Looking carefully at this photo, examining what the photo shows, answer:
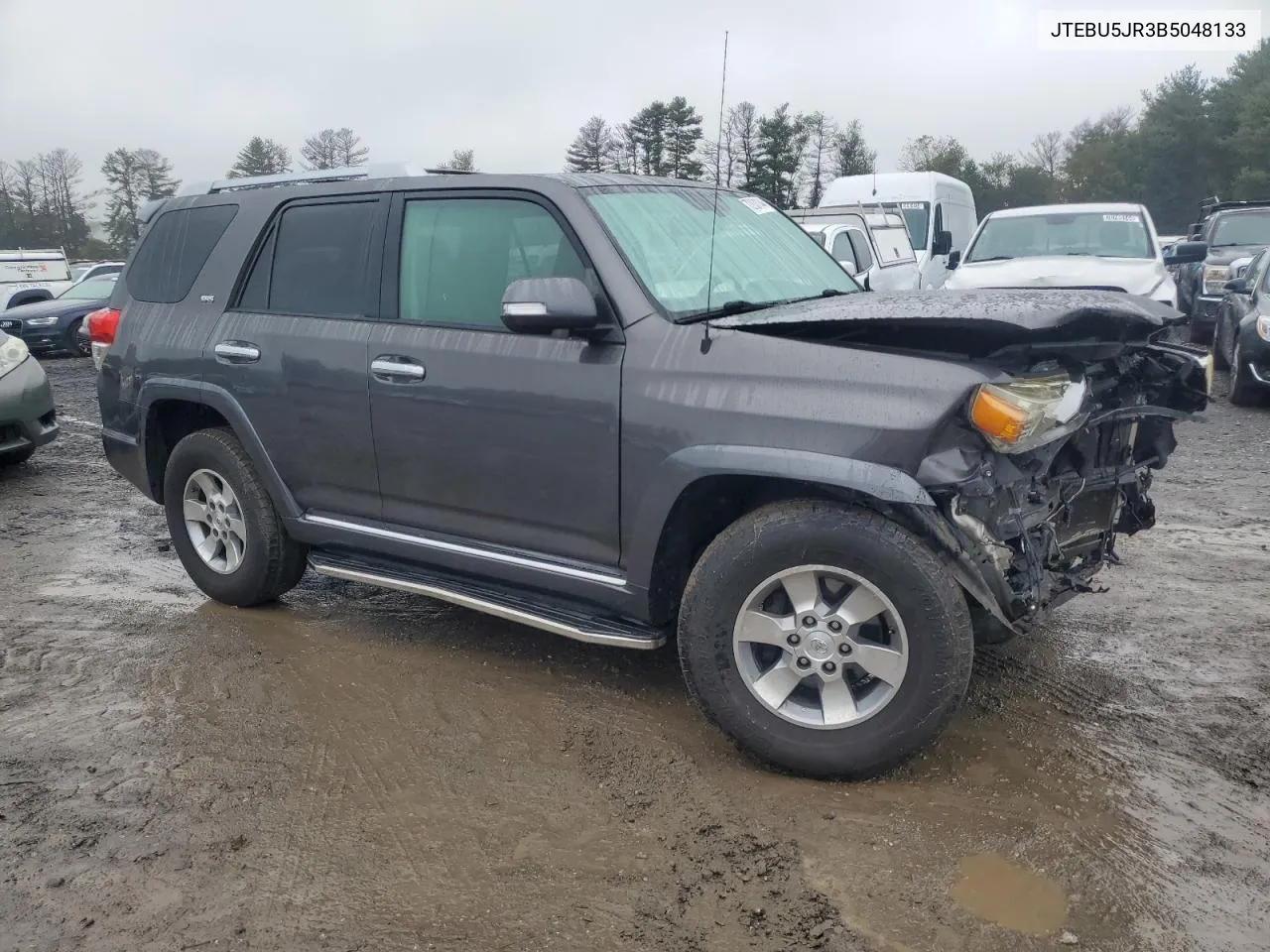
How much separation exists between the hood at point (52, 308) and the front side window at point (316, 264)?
13.8m

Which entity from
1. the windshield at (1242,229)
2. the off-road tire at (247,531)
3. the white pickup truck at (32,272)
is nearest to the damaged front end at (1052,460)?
the off-road tire at (247,531)

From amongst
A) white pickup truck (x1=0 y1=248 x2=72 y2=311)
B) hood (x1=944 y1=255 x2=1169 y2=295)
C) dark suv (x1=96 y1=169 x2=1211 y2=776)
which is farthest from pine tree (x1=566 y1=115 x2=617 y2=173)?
white pickup truck (x1=0 y1=248 x2=72 y2=311)

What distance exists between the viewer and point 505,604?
3.74 metres

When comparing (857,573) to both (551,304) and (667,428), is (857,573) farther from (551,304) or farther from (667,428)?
(551,304)

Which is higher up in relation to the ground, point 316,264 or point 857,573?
point 316,264

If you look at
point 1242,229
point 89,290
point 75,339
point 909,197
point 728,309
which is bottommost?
point 75,339

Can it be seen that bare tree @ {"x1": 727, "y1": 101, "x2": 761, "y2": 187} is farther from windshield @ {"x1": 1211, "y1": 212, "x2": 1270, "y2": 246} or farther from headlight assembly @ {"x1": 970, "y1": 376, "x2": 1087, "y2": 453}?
windshield @ {"x1": 1211, "y1": 212, "x2": 1270, "y2": 246}

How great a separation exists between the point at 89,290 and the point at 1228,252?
17940mm

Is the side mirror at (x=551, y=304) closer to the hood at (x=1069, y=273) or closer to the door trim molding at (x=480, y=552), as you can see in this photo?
the door trim molding at (x=480, y=552)

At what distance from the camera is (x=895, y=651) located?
3.02m

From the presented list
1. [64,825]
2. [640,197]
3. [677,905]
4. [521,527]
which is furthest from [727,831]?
[640,197]

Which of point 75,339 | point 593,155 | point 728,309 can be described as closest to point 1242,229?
point 593,155

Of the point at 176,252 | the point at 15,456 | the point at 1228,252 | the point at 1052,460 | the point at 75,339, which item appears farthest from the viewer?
the point at 75,339

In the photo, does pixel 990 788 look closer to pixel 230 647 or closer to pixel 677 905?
pixel 677 905
